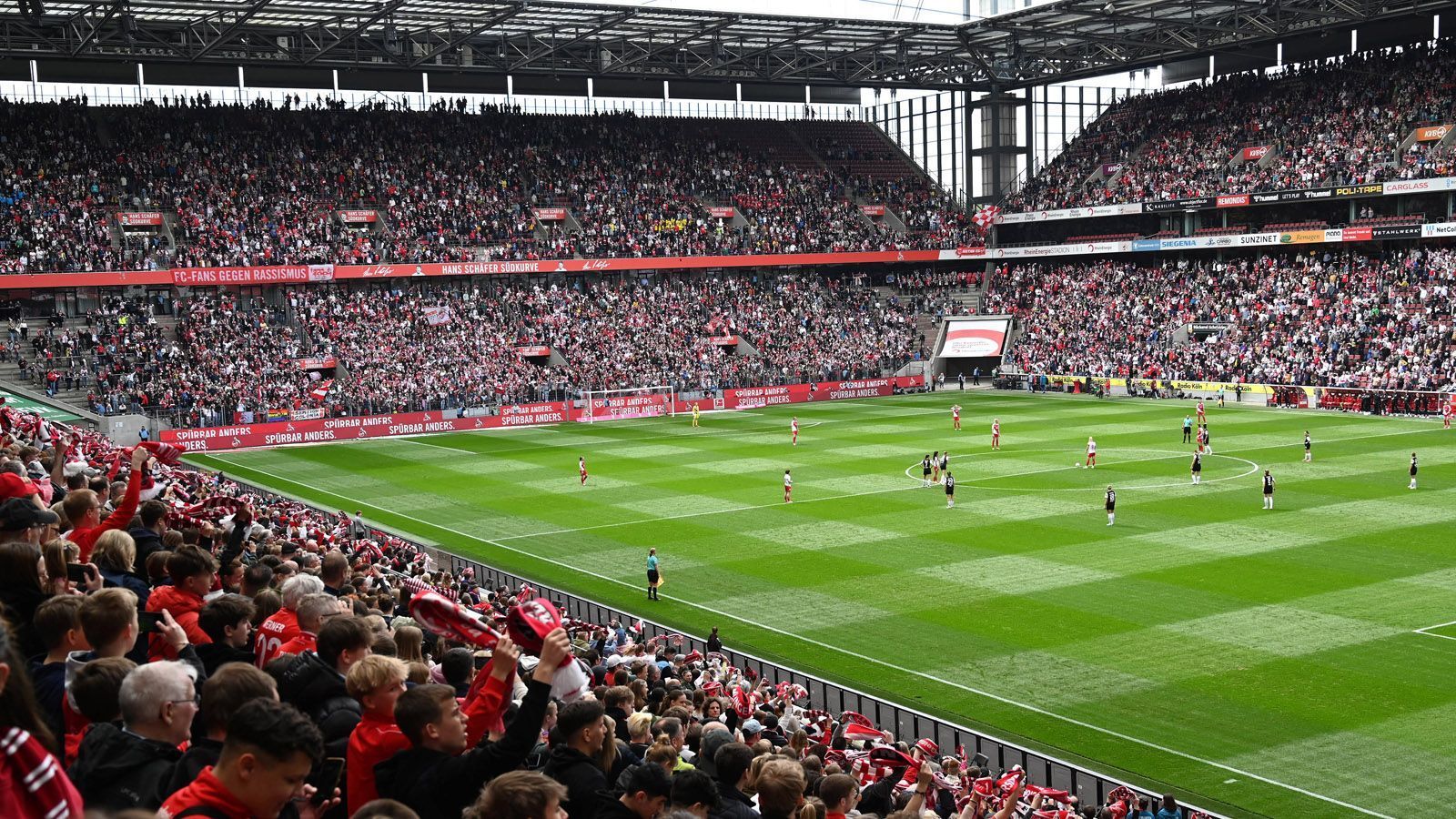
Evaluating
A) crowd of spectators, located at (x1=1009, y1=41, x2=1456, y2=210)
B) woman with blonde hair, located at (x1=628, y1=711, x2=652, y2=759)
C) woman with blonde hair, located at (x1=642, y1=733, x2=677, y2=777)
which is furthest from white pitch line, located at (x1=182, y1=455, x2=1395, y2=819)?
crowd of spectators, located at (x1=1009, y1=41, x2=1456, y2=210)

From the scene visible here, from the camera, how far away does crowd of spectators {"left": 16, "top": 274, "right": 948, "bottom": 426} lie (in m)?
62.5

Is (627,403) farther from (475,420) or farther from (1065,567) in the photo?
(1065,567)

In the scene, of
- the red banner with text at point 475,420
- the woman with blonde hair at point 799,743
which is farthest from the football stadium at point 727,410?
the woman with blonde hair at point 799,743

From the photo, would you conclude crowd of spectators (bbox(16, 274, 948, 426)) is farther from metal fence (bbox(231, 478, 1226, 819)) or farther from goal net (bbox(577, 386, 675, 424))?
metal fence (bbox(231, 478, 1226, 819))

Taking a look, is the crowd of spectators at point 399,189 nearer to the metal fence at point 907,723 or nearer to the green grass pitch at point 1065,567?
the green grass pitch at point 1065,567

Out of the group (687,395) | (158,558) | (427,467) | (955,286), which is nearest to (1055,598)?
(158,558)

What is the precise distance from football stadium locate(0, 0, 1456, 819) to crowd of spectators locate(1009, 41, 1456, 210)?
13.2 inches

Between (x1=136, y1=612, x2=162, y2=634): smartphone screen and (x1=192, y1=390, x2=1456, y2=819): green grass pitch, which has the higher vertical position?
(x1=136, y1=612, x2=162, y2=634): smartphone screen

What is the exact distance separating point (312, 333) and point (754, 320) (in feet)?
86.5

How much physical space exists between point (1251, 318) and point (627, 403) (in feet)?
111

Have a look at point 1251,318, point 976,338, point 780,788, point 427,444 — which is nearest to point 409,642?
point 780,788

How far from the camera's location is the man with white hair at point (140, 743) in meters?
5.64

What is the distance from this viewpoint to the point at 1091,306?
8288 cm

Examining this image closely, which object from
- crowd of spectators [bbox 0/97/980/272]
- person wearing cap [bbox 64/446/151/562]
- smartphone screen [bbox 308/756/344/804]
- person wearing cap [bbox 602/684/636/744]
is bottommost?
person wearing cap [bbox 602/684/636/744]
